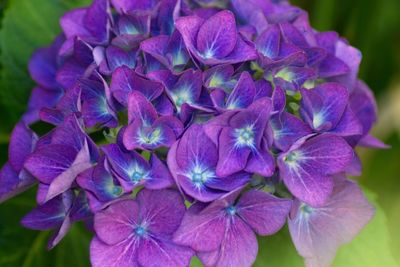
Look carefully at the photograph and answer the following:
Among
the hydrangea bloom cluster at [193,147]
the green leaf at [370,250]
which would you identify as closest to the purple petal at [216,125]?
the hydrangea bloom cluster at [193,147]

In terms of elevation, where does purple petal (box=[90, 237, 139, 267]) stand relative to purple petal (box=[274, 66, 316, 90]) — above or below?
below

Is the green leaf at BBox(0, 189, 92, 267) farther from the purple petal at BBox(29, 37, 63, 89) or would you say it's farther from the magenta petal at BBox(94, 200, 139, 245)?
the magenta petal at BBox(94, 200, 139, 245)

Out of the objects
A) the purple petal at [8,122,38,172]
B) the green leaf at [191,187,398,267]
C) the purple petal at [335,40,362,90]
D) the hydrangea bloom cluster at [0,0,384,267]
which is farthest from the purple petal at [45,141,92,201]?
the purple petal at [335,40,362,90]

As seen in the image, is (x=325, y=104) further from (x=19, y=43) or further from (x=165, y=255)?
(x=19, y=43)

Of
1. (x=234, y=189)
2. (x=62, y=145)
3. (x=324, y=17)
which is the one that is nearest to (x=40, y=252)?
(x=62, y=145)

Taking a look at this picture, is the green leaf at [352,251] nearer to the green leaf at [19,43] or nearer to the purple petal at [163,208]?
the purple petal at [163,208]

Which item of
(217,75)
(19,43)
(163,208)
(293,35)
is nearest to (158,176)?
(163,208)
